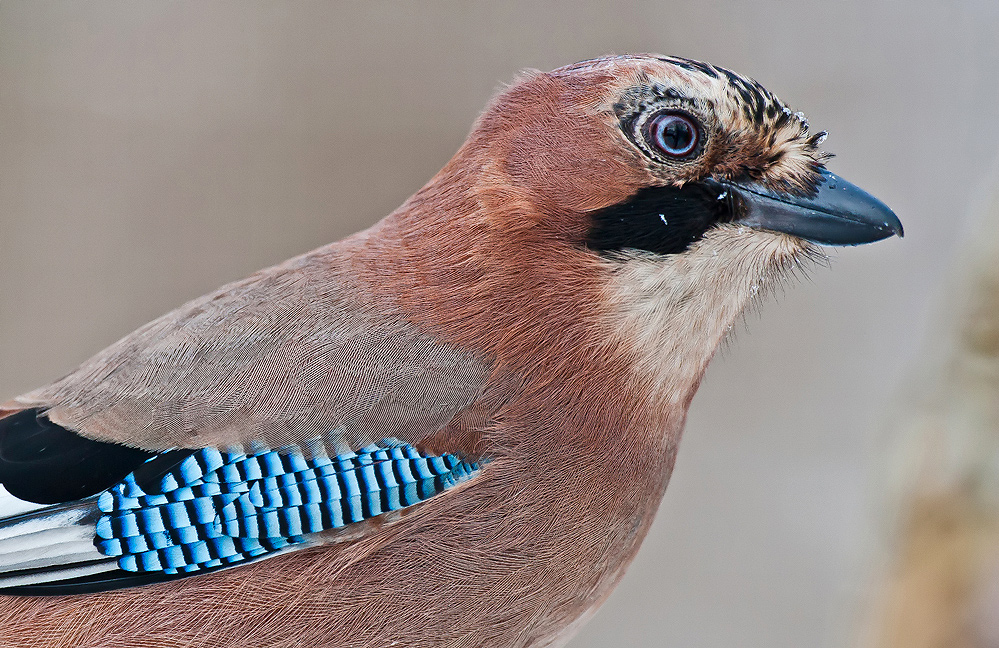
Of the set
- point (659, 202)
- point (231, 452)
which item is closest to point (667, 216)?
point (659, 202)

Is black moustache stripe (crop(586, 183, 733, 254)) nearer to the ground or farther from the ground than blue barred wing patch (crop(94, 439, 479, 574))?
farther from the ground

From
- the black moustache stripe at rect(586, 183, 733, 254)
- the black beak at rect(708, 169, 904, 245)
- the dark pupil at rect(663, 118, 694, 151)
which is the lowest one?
the black moustache stripe at rect(586, 183, 733, 254)

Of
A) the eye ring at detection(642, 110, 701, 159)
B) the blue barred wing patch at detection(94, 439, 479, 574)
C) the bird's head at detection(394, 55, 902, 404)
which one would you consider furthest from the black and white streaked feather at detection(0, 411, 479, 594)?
the eye ring at detection(642, 110, 701, 159)

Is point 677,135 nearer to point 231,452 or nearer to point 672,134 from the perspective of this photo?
point 672,134

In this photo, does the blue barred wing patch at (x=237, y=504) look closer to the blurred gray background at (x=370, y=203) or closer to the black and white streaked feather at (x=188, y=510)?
the black and white streaked feather at (x=188, y=510)

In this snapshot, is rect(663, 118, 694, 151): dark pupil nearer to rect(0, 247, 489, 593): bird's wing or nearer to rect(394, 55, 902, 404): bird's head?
rect(394, 55, 902, 404): bird's head

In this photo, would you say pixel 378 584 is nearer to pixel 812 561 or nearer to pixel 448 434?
pixel 448 434

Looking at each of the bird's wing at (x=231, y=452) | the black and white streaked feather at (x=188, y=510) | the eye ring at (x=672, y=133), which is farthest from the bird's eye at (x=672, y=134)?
the black and white streaked feather at (x=188, y=510)
